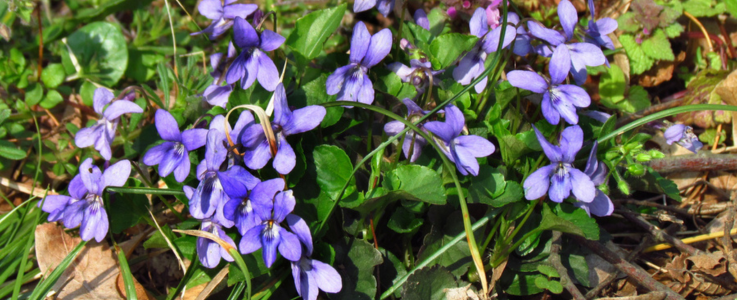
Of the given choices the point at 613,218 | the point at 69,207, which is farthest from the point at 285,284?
the point at 613,218

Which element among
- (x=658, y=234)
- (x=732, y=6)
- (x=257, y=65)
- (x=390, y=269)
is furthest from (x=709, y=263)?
(x=257, y=65)

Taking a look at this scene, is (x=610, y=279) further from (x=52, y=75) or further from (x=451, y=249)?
(x=52, y=75)

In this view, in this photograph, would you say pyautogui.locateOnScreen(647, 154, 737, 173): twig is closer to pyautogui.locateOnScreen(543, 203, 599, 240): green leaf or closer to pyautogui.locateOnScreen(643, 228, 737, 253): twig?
pyautogui.locateOnScreen(643, 228, 737, 253): twig

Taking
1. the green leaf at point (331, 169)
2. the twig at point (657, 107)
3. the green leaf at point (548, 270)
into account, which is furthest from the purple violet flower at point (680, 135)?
the green leaf at point (331, 169)

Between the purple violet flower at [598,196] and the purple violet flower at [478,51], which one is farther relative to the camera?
the purple violet flower at [478,51]

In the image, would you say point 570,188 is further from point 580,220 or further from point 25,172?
point 25,172

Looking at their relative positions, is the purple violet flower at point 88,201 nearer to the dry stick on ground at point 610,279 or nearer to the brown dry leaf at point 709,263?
the dry stick on ground at point 610,279
